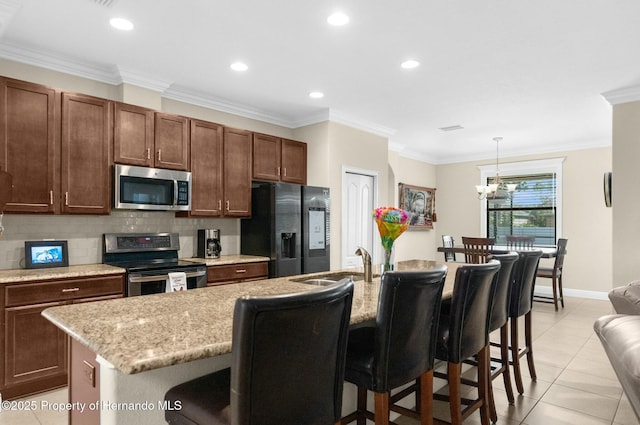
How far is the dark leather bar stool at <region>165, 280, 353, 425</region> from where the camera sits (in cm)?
105

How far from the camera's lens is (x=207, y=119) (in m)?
4.66

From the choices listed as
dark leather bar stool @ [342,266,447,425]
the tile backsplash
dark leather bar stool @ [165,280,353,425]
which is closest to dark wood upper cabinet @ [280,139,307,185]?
the tile backsplash

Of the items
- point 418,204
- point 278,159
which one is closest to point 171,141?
point 278,159

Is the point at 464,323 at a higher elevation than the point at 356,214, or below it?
below

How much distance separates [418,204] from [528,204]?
1.99 meters

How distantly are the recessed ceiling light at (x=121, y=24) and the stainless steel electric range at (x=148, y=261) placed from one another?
6.07 ft

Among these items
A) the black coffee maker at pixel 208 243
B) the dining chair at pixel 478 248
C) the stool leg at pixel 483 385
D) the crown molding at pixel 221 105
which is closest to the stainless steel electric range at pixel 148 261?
the black coffee maker at pixel 208 243

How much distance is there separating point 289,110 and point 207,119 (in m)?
1.03

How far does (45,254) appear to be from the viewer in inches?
132

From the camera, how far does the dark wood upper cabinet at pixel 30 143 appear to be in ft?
9.91

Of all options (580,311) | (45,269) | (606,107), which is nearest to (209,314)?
(45,269)

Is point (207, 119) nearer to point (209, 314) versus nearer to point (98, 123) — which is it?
point (98, 123)

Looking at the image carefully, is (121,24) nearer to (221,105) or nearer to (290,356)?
(221,105)

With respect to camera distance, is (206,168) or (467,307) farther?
(206,168)
